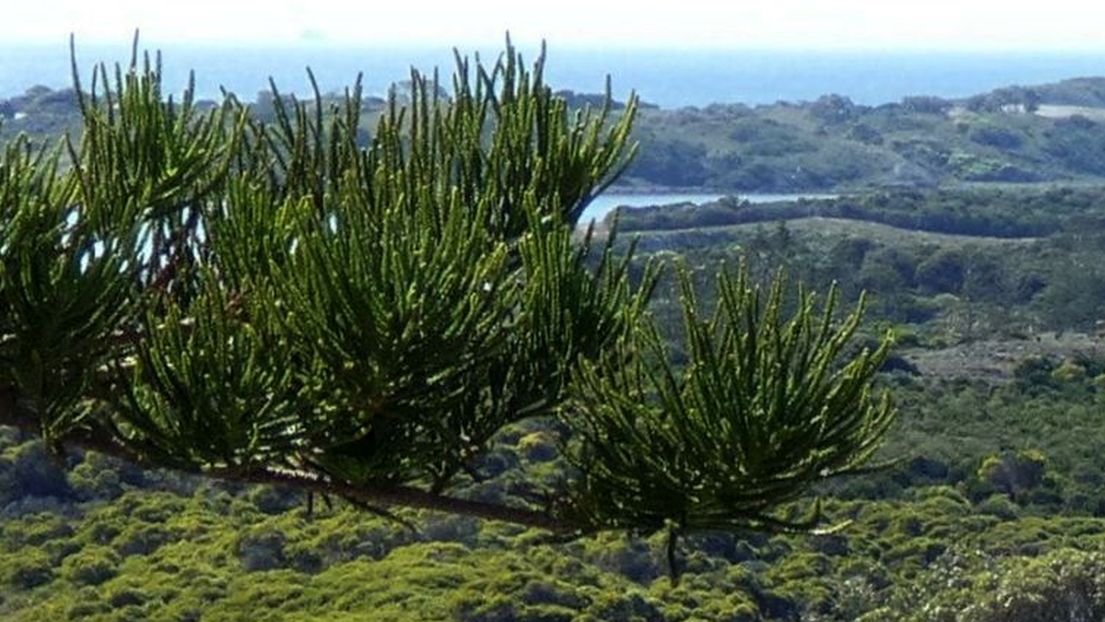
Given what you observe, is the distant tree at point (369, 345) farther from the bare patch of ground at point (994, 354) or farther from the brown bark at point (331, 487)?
the bare patch of ground at point (994, 354)

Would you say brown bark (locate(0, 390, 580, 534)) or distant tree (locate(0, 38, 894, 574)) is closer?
distant tree (locate(0, 38, 894, 574))

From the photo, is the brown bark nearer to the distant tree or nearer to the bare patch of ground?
the distant tree

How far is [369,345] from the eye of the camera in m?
2.01

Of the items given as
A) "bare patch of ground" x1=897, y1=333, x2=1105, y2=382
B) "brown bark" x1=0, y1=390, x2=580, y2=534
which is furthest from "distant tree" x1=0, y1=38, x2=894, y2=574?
"bare patch of ground" x1=897, y1=333, x2=1105, y2=382

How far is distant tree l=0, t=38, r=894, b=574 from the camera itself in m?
2.01

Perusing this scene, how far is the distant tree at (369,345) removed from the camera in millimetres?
2014

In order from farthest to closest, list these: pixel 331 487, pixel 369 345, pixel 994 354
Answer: pixel 994 354 → pixel 331 487 → pixel 369 345

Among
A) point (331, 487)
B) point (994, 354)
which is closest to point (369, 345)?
point (331, 487)

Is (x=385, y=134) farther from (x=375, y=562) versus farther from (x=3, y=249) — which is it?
(x=375, y=562)

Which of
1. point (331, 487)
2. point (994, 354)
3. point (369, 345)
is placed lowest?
point (994, 354)

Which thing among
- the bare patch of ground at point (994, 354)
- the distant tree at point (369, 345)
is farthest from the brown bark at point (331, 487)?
the bare patch of ground at point (994, 354)

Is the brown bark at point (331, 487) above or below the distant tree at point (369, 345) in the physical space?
below

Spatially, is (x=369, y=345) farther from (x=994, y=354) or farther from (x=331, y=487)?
(x=994, y=354)

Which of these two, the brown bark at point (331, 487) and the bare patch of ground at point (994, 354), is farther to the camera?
the bare patch of ground at point (994, 354)
